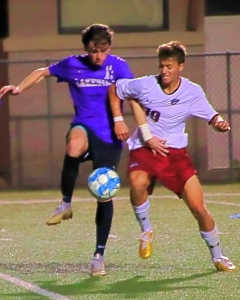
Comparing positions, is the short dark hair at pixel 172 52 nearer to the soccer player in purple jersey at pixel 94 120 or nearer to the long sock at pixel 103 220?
the soccer player in purple jersey at pixel 94 120

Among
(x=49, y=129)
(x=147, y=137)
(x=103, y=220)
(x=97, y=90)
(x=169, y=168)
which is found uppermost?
(x=97, y=90)

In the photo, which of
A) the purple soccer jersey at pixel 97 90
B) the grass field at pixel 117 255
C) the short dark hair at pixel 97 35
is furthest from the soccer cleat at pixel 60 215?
the short dark hair at pixel 97 35

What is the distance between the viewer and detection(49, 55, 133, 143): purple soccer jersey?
8.88 m

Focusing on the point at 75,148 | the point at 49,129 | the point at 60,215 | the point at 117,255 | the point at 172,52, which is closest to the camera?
the point at 172,52

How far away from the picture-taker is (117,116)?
28.4 feet

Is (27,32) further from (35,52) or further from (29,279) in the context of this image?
(29,279)

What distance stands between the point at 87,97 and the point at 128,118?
28.7 ft

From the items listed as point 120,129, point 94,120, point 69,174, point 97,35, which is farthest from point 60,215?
point 97,35

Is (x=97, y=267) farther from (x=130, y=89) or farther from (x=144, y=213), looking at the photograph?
(x=130, y=89)

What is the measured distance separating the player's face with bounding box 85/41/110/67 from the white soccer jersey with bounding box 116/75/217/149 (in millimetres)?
280

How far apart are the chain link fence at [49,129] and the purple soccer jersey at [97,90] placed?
326 inches

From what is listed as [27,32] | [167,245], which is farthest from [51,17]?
[167,245]

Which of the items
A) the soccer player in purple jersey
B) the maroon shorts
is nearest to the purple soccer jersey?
the soccer player in purple jersey

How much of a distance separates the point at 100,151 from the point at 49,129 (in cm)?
874
